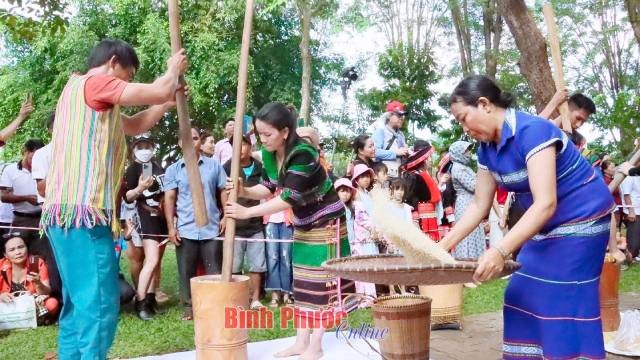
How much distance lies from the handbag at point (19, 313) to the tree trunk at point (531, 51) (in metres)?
5.13

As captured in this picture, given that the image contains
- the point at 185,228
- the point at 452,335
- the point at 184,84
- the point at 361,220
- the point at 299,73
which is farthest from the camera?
the point at 299,73

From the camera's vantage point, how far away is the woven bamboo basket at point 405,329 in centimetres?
325

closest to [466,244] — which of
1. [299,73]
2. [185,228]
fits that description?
[185,228]

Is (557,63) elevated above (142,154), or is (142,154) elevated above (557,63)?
(557,63)

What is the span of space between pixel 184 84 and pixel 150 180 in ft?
6.99

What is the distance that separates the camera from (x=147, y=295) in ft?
17.2

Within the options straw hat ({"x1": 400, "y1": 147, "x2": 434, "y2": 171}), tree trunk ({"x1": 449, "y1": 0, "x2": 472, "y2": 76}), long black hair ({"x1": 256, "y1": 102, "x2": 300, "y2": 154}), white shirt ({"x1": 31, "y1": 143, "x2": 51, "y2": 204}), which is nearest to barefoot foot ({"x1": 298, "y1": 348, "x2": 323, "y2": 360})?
long black hair ({"x1": 256, "y1": 102, "x2": 300, "y2": 154})

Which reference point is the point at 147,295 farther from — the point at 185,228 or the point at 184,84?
the point at 184,84

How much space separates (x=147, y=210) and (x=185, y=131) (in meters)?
2.33

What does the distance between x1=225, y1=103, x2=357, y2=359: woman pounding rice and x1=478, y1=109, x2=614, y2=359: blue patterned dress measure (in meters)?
1.25

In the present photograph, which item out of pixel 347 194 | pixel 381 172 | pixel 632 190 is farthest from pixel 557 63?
pixel 632 190

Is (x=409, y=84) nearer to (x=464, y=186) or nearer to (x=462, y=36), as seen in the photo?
(x=462, y=36)

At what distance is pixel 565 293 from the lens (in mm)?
2252

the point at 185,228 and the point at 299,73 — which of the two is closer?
the point at 185,228
